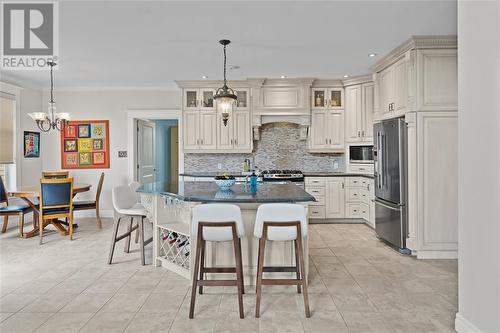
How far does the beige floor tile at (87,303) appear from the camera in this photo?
9.01ft

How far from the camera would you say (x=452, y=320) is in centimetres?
252

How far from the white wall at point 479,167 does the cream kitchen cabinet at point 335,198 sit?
377 cm

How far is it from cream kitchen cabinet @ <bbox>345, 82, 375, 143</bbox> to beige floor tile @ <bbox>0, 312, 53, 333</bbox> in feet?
17.0

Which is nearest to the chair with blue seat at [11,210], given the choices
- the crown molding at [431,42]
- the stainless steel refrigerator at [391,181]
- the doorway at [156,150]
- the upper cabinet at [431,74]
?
the doorway at [156,150]

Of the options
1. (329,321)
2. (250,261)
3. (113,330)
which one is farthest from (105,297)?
(329,321)

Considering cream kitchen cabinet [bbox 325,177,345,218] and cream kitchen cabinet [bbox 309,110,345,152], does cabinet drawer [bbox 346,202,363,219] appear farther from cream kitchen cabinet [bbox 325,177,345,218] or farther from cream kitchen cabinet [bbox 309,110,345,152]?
cream kitchen cabinet [bbox 309,110,345,152]

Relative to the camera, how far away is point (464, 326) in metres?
2.29

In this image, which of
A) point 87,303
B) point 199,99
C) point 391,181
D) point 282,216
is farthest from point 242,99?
point 87,303

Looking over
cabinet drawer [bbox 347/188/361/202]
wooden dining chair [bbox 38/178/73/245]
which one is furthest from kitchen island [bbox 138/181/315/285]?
cabinet drawer [bbox 347/188/361/202]

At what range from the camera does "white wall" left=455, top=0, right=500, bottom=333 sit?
2.06 m

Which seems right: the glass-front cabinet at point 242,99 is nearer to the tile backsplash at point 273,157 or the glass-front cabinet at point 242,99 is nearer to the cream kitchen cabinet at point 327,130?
the tile backsplash at point 273,157

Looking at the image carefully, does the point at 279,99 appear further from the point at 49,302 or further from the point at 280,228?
the point at 49,302

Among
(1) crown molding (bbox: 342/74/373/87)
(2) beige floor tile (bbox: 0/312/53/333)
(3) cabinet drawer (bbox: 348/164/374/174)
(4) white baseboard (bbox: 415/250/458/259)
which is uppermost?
(1) crown molding (bbox: 342/74/373/87)

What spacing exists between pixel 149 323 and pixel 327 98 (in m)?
5.08
